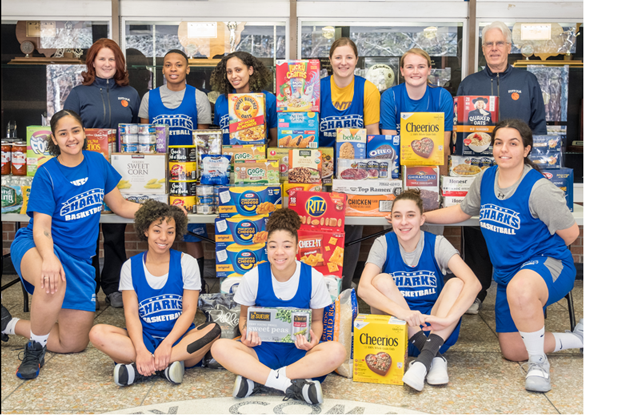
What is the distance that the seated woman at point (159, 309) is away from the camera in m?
3.03

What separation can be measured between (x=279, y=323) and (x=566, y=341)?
1.72m

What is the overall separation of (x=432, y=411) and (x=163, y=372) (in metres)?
1.43

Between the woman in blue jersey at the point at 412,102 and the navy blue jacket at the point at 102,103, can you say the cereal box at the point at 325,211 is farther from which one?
the navy blue jacket at the point at 102,103

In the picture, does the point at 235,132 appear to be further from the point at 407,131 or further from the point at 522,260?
the point at 522,260

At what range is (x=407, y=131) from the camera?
380 cm

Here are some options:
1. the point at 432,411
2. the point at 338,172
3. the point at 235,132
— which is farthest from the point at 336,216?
the point at 432,411

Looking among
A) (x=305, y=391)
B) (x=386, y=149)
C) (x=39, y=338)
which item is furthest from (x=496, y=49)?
(x=39, y=338)

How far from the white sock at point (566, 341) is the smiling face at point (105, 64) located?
11.7 ft

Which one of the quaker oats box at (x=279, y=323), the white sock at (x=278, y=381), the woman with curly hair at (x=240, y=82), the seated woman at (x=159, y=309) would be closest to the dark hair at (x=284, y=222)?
the quaker oats box at (x=279, y=323)

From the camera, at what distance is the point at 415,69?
158 inches

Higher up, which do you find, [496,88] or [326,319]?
[496,88]

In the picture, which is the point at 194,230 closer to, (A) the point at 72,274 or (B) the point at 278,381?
(A) the point at 72,274

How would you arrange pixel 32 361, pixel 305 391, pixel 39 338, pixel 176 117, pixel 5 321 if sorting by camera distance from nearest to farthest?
1. pixel 305 391
2. pixel 32 361
3. pixel 39 338
4. pixel 5 321
5. pixel 176 117

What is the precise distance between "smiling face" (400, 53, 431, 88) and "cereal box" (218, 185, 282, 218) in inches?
52.4
